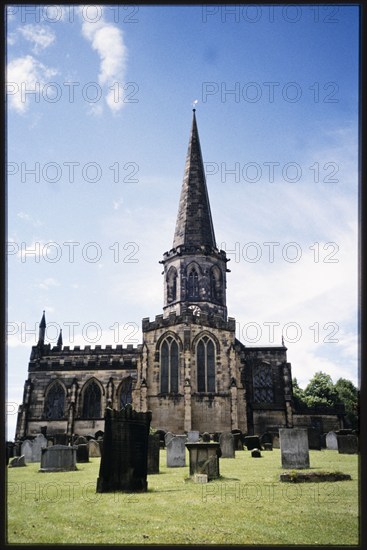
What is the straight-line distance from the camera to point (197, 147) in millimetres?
43844

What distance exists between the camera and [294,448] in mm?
12227

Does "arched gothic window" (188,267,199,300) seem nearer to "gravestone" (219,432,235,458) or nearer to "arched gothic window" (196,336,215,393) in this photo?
"arched gothic window" (196,336,215,393)

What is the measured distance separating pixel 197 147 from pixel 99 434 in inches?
1039

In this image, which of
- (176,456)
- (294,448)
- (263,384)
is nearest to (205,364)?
(263,384)

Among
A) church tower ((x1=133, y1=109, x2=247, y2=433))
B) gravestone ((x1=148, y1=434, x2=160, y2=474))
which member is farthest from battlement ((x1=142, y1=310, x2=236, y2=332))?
gravestone ((x1=148, y1=434, x2=160, y2=474))

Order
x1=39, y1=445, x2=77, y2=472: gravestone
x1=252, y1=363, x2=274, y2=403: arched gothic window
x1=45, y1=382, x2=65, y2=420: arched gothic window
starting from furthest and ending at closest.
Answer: x1=45, y1=382, x2=65, y2=420: arched gothic window < x1=252, y1=363, x2=274, y2=403: arched gothic window < x1=39, y1=445, x2=77, y2=472: gravestone

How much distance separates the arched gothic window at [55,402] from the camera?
117 ft

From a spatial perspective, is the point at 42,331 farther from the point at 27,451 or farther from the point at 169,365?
the point at 27,451

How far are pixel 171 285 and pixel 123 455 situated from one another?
28.4 meters

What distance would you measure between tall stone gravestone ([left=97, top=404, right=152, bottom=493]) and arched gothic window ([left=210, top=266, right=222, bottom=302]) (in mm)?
27511

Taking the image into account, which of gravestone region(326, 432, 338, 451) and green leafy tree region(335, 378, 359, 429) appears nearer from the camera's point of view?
gravestone region(326, 432, 338, 451)

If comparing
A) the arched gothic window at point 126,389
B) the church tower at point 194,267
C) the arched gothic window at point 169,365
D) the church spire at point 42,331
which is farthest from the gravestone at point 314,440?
the church spire at point 42,331

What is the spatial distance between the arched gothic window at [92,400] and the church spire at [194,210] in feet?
40.4

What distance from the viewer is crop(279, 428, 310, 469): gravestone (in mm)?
12117
